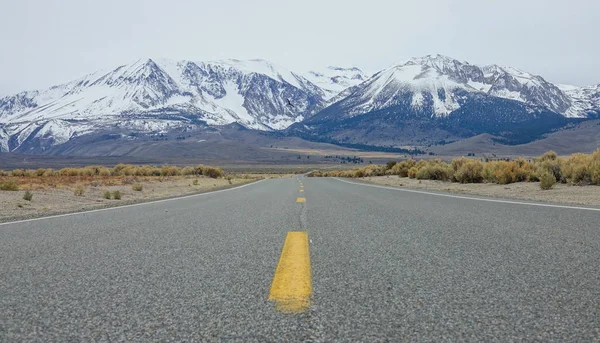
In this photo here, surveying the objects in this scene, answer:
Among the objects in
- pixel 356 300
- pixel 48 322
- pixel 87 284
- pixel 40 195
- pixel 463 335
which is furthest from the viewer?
pixel 40 195

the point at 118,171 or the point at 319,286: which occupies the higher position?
the point at 319,286

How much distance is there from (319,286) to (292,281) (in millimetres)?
203

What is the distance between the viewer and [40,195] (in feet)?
53.4

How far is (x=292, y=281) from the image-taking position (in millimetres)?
3029

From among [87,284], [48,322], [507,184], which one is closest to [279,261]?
[87,284]

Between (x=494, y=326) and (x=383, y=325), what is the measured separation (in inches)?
21.7

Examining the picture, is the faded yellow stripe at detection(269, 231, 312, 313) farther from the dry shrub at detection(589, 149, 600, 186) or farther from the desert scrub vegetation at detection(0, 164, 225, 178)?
the desert scrub vegetation at detection(0, 164, 225, 178)

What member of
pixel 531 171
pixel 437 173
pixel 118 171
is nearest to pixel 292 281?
pixel 531 171

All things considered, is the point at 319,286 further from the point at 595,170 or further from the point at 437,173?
the point at 437,173

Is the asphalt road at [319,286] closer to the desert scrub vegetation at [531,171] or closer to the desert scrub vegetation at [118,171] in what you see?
the desert scrub vegetation at [531,171]

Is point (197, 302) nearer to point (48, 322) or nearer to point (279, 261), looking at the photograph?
point (48, 322)

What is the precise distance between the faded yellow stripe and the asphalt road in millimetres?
70

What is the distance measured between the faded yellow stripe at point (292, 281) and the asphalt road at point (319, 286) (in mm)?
70

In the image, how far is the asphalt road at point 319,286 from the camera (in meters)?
2.20
